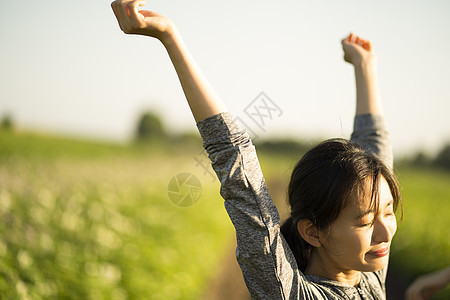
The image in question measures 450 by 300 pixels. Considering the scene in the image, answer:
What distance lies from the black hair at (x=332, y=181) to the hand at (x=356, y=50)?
0.57 m

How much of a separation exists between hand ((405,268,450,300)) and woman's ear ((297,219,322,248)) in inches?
30.0

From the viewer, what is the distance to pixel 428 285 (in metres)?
1.69

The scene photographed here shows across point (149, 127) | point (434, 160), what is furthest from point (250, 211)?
point (149, 127)

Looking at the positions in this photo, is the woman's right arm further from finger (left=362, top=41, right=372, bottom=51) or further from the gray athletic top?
finger (left=362, top=41, right=372, bottom=51)

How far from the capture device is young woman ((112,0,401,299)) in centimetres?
99

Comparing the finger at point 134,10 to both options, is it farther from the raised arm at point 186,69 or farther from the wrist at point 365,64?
the wrist at point 365,64

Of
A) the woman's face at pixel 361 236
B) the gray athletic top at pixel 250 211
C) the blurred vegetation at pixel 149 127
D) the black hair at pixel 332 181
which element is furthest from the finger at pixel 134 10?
the blurred vegetation at pixel 149 127

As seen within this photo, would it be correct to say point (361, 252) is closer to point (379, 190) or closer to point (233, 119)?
point (379, 190)

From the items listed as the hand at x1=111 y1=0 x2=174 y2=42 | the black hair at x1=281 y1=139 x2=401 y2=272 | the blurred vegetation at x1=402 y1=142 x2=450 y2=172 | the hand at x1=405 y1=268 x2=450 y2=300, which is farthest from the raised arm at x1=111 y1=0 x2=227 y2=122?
the blurred vegetation at x1=402 y1=142 x2=450 y2=172

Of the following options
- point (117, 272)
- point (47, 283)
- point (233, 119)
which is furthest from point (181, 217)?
point (233, 119)

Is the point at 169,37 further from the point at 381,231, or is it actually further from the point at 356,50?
the point at 356,50

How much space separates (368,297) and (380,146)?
638mm

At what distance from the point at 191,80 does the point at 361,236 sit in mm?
682

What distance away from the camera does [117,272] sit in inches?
136
